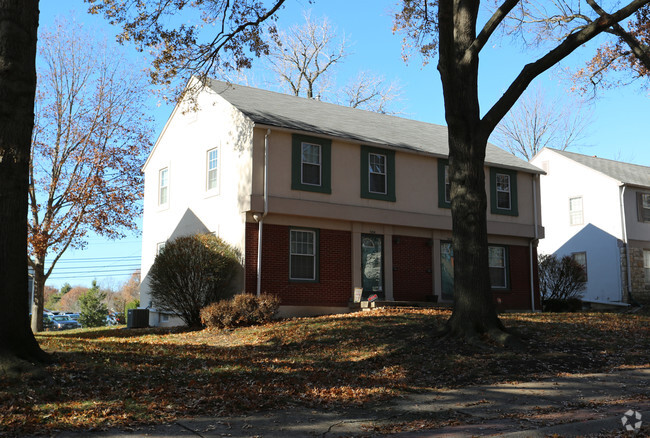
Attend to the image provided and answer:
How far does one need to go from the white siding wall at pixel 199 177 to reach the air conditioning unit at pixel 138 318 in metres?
1.00

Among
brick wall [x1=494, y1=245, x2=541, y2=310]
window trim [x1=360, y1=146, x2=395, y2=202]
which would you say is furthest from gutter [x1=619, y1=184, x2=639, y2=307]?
window trim [x1=360, y1=146, x2=395, y2=202]

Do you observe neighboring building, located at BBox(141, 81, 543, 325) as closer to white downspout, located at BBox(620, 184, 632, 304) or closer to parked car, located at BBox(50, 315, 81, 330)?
white downspout, located at BBox(620, 184, 632, 304)

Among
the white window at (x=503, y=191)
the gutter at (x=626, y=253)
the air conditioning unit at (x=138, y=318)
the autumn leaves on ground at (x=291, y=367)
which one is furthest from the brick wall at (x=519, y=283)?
the air conditioning unit at (x=138, y=318)

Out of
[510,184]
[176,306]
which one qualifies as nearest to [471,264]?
[176,306]

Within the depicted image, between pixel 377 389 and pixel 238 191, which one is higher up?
pixel 238 191

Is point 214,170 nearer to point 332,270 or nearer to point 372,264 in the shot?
point 332,270

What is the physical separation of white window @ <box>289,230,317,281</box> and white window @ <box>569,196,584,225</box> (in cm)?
1754

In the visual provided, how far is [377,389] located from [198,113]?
619 inches

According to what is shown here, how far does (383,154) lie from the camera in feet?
69.3

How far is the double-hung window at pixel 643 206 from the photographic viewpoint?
2945 cm

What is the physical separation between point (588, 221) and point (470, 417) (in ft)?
84.9

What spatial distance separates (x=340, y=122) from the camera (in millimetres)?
22078

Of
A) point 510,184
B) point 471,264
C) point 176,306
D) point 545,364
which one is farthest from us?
point 510,184

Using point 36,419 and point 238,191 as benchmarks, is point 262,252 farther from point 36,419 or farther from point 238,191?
point 36,419
